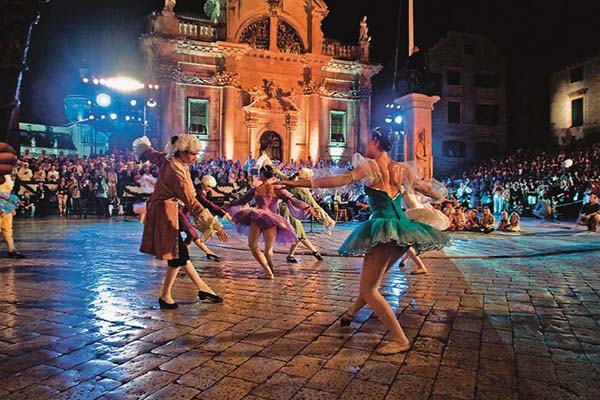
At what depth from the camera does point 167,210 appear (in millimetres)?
5172

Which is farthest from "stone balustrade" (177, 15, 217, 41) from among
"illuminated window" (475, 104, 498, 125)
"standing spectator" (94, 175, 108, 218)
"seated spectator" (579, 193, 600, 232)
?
"seated spectator" (579, 193, 600, 232)

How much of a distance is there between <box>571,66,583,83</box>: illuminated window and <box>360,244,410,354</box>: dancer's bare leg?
42655 millimetres

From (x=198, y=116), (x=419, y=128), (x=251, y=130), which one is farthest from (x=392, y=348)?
(x=198, y=116)

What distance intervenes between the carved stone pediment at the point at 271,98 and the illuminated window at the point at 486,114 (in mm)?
19489

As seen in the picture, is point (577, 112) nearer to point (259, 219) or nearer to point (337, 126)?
point (337, 126)

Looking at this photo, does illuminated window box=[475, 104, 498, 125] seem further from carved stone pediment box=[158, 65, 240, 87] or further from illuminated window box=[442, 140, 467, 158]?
carved stone pediment box=[158, 65, 240, 87]

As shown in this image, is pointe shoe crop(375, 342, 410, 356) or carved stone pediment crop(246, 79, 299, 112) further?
carved stone pediment crop(246, 79, 299, 112)

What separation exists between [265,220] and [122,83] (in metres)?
29.4

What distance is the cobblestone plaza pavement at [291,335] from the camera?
3092 millimetres

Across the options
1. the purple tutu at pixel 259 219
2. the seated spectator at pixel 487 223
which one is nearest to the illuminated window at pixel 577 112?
the seated spectator at pixel 487 223

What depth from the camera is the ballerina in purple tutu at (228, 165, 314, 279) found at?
278 inches

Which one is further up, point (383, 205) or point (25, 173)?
point (25, 173)

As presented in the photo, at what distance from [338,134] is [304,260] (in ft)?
91.7

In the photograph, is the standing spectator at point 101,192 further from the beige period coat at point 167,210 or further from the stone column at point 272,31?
the stone column at point 272,31
